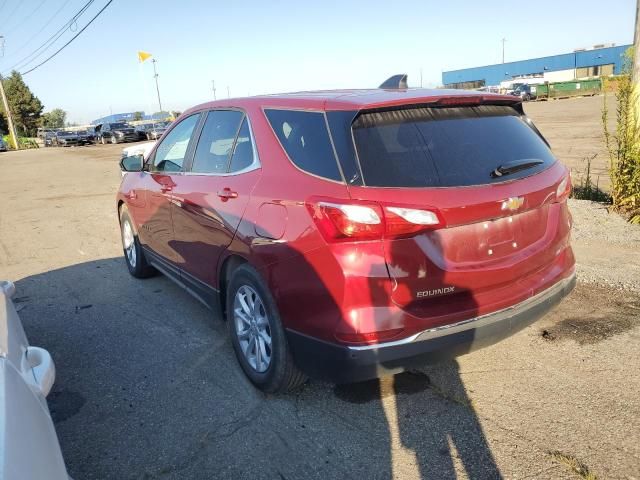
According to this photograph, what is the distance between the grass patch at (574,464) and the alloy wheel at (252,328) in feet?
5.28

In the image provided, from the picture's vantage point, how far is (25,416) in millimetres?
1603

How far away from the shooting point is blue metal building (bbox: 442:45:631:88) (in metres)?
79.3

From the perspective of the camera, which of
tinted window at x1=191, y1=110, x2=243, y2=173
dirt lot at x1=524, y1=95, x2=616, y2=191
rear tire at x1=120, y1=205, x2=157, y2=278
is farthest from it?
dirt lot at x1=524, y1=95, x2=616, y2=191

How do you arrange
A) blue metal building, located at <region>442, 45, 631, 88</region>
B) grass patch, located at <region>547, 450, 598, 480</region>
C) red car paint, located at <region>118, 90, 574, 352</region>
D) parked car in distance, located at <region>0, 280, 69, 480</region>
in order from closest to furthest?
1. parked car in distance, located at <region>0, 280, 69, 480</region>
2. grass patch, located at <region>547, 450, 598, 480</region>
3. red car paint, located at <region>118, 90, 574, 352</region>
4. blue metal building, located at <region>442, 45, 631, 88</region>

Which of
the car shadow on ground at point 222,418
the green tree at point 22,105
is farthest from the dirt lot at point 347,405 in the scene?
the green tree at point 22,105

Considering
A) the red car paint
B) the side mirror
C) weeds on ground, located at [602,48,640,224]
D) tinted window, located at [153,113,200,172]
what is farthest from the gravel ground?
the side mirror

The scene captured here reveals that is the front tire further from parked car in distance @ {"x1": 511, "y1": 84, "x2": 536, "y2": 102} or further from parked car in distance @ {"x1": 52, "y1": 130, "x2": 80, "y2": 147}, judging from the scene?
parked car in distance @ {"x1": 511, "y1": 84, "x2": 536, "y2": 102}

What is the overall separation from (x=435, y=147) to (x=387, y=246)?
64cm

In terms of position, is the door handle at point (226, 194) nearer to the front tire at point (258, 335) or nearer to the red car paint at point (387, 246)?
the red car paint at point (387, 246)

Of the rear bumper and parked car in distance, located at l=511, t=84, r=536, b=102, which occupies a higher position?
parked car in distance, located at l=511, t=84, r=536, b=102

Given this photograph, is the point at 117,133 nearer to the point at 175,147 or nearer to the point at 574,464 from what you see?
the point at 175,147

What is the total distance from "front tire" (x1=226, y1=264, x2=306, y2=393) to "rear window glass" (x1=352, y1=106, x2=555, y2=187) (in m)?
0.99

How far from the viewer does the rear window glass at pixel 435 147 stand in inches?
104

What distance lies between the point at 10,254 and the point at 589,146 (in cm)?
1387
